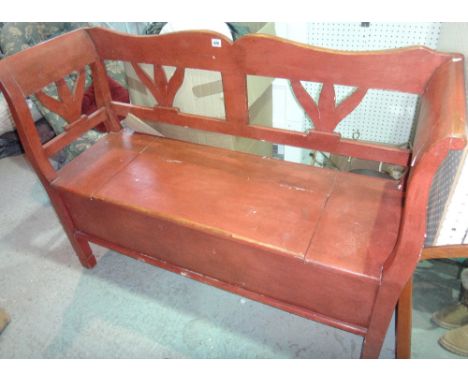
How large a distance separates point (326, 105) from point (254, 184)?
1.12 feet

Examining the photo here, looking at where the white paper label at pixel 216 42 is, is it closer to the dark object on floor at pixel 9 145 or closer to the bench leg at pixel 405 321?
the bench leg at pixel 405 321

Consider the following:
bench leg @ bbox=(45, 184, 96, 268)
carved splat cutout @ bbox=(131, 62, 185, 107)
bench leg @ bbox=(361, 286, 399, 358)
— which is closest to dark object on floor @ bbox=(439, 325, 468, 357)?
bench leg @ bbox=(361, 286, 399, 358)

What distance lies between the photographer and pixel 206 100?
1.59 m

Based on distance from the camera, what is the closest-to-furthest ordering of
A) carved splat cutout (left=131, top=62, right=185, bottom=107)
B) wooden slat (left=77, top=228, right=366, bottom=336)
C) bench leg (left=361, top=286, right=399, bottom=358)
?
bench leg (left=361, top=286, right=399, bottom=358)
wooden slat (left=77, top=228, right=366, bottom=336)
carved splat cutout (left=131, top=62, right=185, bottom=107)

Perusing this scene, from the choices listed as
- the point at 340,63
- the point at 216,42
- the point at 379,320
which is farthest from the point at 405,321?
the point at 216,42

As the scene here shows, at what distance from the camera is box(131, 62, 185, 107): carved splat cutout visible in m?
1.30

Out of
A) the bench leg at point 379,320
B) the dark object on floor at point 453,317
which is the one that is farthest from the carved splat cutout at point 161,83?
the dark object on floor at point 453,317

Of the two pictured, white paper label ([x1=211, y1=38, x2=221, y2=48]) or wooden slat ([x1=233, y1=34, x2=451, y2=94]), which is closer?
wooden slat ([x1=233, y1=34, x2=451, y2=94])

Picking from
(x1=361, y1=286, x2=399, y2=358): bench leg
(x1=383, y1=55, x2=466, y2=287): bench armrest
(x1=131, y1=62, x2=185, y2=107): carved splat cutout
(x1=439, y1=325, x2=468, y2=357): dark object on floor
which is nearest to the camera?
(x1=383, y1=55, x2=466, y2=287): bench armrest

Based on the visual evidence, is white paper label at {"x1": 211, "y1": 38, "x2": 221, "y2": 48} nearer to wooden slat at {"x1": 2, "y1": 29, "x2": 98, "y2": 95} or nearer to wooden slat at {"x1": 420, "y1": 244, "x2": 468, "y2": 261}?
wooden slat at {"x1": 2, "y1": 29, "x2": 98, "y2": 95}

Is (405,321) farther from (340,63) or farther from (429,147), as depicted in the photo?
(340,63)
